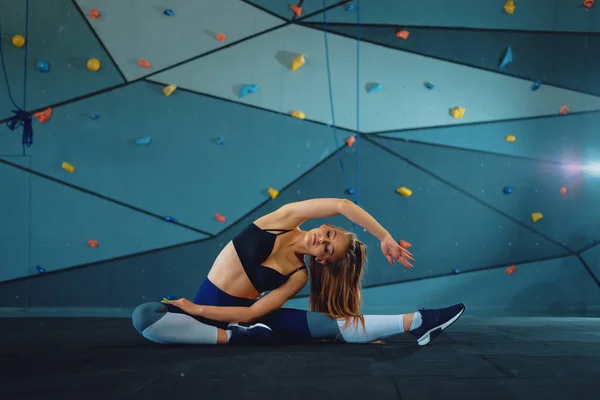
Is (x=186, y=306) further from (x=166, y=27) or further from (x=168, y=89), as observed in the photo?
(x=166, y=27)

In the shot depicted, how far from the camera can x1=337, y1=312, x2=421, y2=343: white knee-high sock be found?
241 centimetres

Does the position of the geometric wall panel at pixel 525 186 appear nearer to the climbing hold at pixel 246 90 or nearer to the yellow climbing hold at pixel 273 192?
the yellow climbing hold at pixel 273 192

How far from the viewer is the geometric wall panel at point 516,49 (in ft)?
14.3

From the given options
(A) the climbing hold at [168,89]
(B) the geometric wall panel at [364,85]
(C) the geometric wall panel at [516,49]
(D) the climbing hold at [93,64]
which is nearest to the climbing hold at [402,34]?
(C) the geometric wall panel at [516,49]

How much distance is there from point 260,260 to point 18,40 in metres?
2.90

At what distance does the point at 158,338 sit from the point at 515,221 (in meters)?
2.87

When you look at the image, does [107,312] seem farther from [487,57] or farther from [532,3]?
[532,3]

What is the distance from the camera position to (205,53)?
430 centimetres

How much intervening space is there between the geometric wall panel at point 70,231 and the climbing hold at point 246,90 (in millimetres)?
1089

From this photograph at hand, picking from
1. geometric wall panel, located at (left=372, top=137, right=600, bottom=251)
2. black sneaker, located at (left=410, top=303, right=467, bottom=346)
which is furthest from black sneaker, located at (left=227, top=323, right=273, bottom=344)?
geometric wall panel, located at (left=372, top=137, right=600, bottom=251)

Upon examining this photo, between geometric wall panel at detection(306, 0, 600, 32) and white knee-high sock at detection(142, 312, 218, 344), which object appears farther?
geometric wall panel at detection(306, 0, 600, 32)

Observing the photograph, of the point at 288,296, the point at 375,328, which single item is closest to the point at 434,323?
the point at 375,328

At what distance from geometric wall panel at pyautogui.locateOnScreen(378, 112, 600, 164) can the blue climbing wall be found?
10 millimetres

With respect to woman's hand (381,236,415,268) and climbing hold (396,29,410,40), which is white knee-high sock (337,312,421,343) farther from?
climbing hold (396,29,410,40)
